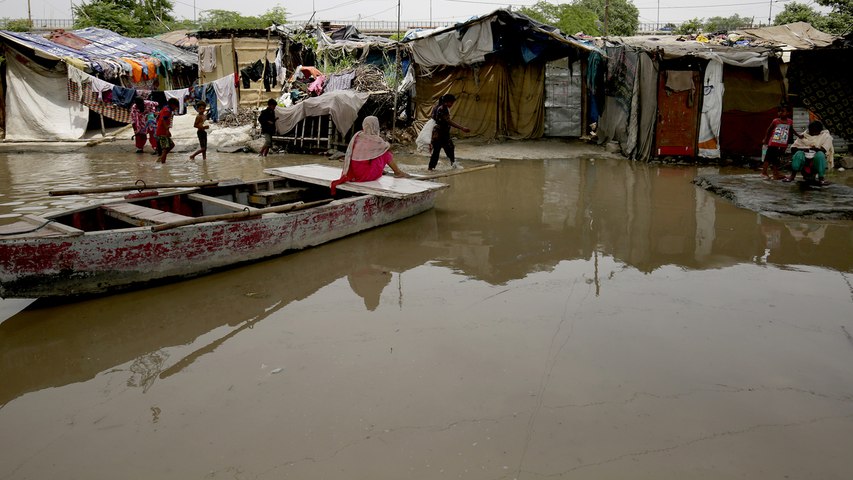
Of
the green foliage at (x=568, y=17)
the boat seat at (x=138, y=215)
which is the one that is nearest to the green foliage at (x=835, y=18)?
the green foliage at (x=568, y=17)

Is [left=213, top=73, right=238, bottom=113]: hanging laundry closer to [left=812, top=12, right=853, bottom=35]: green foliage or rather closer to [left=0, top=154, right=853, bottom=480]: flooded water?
[left=0, top=154, right=853, bottom=480]: flooded water

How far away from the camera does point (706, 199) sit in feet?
29.4

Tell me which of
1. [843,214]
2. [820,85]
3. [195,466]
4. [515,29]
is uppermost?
[515,29]

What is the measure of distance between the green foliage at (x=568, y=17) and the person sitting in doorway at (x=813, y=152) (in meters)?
15.1

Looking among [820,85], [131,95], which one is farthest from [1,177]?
[820,85]

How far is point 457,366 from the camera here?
3.87 m

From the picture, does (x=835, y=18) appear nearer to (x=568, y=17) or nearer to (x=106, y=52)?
(x=568, y=17)

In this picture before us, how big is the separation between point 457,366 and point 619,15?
33.3m

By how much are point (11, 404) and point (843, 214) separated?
874 cm

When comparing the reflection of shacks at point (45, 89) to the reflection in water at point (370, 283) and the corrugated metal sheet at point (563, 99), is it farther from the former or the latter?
the reflection in water at point (370, 283)

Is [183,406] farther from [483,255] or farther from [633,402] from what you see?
[483,255]

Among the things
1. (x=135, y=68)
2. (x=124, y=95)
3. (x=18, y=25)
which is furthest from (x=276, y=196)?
(x=18, y=25)

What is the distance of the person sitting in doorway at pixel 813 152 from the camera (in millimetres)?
9062

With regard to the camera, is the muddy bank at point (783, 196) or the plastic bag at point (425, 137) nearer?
the muddy bank at point (783, 196)
